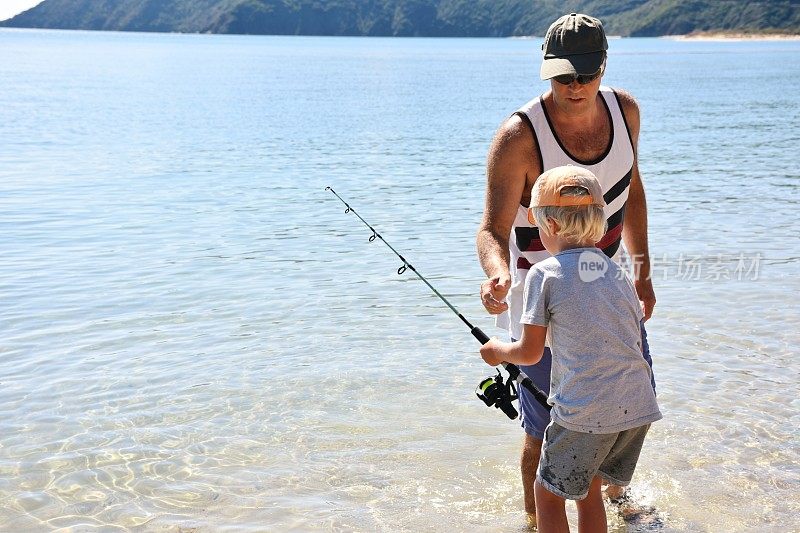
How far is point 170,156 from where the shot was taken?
21828mm

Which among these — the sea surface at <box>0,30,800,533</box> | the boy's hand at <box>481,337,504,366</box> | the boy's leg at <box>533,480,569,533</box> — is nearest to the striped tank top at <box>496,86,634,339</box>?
the boy's hand at <box>481,337,504,366</box>

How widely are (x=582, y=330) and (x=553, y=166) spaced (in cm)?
80

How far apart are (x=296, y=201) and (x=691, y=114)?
19945mm

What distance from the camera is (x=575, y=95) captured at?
356 cm

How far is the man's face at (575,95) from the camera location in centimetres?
355

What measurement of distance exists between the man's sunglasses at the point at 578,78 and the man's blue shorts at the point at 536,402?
0.95 metres

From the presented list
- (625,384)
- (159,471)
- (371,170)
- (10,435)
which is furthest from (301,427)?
(371,170)

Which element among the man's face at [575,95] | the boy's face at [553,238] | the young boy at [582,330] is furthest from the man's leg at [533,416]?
the man's face at [575,95]

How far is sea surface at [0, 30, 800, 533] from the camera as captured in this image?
4.85 metres

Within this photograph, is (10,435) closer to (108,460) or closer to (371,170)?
(108,460)

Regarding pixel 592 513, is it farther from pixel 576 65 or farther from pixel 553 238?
pixel 576 65

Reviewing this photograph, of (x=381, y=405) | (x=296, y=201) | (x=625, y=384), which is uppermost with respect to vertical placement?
(x=625, y=384)

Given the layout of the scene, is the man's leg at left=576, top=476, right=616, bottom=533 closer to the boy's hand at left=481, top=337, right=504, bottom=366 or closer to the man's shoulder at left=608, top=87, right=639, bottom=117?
the boy's hand at left=481, top=337, right=504, bottom=366

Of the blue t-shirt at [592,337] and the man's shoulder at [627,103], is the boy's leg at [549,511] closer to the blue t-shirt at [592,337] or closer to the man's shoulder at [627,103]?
the blue t-shirt at [592,337]
